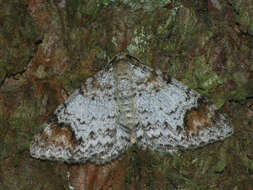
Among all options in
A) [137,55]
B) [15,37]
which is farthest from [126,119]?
[15,37]

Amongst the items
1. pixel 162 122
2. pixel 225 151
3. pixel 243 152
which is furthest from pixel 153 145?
pixel 243 152

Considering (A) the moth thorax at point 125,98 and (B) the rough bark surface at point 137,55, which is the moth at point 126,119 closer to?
(A) the moth thorax at point 125,98

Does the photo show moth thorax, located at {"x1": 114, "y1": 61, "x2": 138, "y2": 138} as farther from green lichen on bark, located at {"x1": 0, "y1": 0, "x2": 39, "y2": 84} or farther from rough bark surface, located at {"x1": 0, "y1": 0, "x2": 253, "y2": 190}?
green lichen on bark, located at {"x1": 0, "y1": 0, "x2": 39, "y2": 84}

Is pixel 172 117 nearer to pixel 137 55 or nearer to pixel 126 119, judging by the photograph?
pixel 126 119

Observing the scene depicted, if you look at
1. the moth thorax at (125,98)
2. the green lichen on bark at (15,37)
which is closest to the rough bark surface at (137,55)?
the green lichen on bark at (15,37)

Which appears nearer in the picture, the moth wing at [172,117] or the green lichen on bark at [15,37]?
the green lichen on bark at [15,37]

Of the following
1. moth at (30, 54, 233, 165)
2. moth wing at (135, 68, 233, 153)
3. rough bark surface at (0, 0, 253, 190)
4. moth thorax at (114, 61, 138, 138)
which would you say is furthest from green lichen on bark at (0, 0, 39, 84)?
moth wing at (135, 68, 233, 153)
